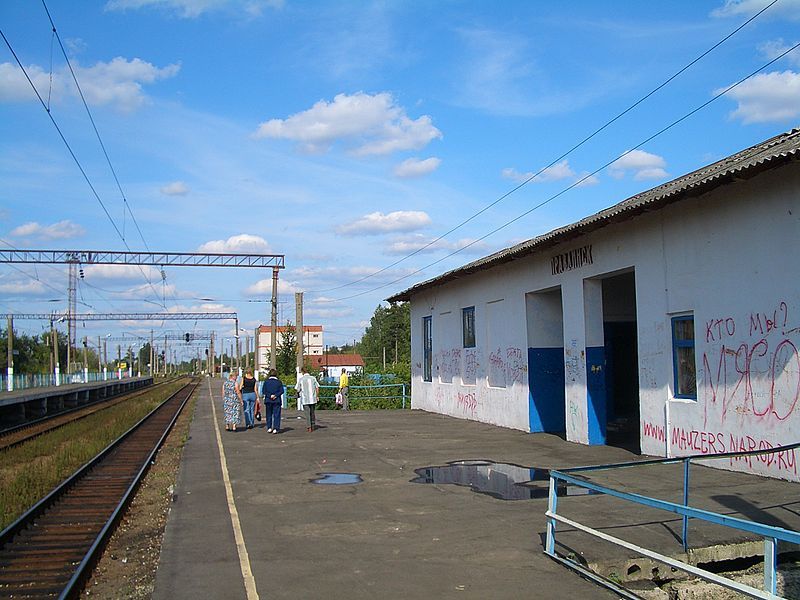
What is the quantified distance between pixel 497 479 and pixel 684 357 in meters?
3.80

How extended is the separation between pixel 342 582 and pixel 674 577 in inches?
119

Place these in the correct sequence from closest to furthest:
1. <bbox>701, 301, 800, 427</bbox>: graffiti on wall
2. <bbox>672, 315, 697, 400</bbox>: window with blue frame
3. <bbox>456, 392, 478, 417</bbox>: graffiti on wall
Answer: <bbox>701, 301, 800, 427</bbox>: graffiti on wall
<bbox>672, 315, 697, 400</bbox>: window with blue frame
<bbox>456, 392, 478, 417</bbox>: graffiti on wall

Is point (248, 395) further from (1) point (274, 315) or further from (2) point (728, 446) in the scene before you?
(1) point (274, 315)

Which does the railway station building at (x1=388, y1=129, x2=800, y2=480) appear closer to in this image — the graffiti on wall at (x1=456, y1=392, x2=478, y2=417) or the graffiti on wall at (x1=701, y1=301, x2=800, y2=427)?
the graffiti on wall at (x1=701, y1=301, x2=800, y2=427)

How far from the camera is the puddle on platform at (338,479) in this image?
11938 millimetres

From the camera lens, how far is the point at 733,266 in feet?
37.6

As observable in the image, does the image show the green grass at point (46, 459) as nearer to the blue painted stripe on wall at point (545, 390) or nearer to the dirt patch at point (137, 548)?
the dirt patch at point (137, 548)

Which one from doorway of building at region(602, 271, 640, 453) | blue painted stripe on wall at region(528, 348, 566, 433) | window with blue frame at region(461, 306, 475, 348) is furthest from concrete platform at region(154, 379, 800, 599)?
window with blue frame at region(461, 306, 475, 348)

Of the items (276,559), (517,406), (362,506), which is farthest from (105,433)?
(276,559)

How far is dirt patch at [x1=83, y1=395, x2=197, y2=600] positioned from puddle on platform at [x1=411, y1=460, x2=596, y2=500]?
3933mm

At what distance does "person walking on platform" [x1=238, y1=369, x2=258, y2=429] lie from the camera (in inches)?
854

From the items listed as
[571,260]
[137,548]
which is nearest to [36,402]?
[571,260]

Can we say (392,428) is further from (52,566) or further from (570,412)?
(52,566)

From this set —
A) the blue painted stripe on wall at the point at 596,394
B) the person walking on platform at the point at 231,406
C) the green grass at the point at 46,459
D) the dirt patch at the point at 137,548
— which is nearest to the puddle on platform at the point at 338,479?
the dirt patch at the point at 137,548
